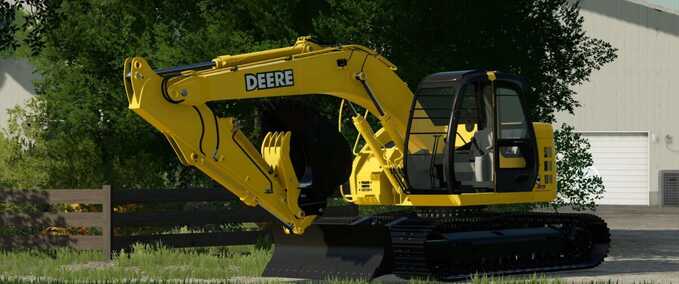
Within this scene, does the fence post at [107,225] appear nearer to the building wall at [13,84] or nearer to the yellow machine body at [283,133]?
the yellow machine body at [283,133]

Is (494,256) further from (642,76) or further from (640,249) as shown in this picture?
(642,76)

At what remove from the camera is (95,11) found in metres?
26.5

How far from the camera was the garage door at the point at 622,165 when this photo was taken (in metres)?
46.5

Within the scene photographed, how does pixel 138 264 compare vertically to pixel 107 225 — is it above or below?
below

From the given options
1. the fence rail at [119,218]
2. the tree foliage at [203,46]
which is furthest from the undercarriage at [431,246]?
the tree foliage at [203,46]

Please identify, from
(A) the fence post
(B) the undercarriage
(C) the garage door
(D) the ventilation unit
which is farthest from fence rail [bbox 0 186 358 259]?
(D) the ventilation unit

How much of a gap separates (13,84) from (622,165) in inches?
803

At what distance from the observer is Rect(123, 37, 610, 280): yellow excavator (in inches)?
674

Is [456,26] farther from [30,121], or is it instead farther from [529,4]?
[30,121]

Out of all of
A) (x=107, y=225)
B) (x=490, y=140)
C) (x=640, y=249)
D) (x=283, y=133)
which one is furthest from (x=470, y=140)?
(x=640, y=249)

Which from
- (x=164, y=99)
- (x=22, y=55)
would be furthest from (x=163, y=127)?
(x=22, y=55)

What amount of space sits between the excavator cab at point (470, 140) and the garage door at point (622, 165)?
2851 cm

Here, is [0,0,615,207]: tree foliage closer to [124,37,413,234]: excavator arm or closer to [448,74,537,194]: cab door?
[124,37,413,234]: excavator arm

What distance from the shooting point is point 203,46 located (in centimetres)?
2503
